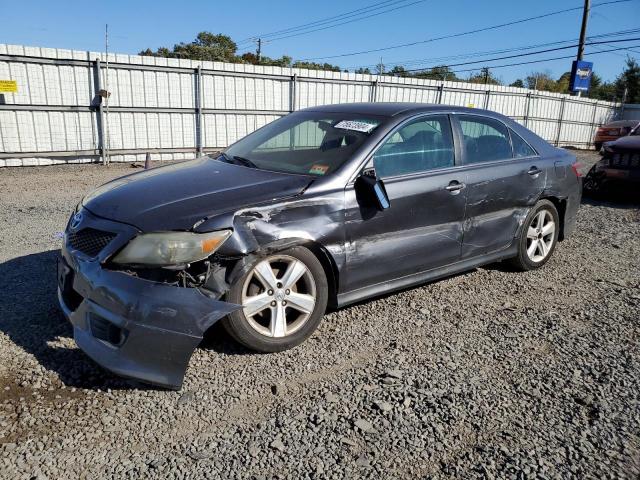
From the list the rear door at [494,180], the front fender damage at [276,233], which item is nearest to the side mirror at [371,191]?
the front fender damage at [276,233]

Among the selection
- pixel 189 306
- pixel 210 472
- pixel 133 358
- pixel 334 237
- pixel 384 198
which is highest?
pixel 384 198

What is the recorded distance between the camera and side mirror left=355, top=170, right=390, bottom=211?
343 cm

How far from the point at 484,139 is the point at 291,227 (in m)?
2.33

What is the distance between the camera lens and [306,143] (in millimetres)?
4102

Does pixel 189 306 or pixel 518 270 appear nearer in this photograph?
pixel 189 306

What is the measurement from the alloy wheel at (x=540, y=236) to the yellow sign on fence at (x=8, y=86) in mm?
10528

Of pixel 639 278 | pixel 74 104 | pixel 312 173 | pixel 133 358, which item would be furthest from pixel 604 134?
pixel 133 358

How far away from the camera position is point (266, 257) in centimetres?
306

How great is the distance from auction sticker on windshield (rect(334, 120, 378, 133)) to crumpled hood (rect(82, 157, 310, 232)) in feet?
2.32

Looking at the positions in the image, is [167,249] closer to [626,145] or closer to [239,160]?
[239,160]

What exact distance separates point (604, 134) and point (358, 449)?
21169 millimetres

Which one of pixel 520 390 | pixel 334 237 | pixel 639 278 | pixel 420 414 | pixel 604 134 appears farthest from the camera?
pixel 604 134

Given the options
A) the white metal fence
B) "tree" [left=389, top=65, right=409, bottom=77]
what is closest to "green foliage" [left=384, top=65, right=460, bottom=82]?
"tree" [left=389, top=65, right=409, bottom=77]

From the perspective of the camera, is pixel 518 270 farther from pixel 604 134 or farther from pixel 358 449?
pixel 604 134
